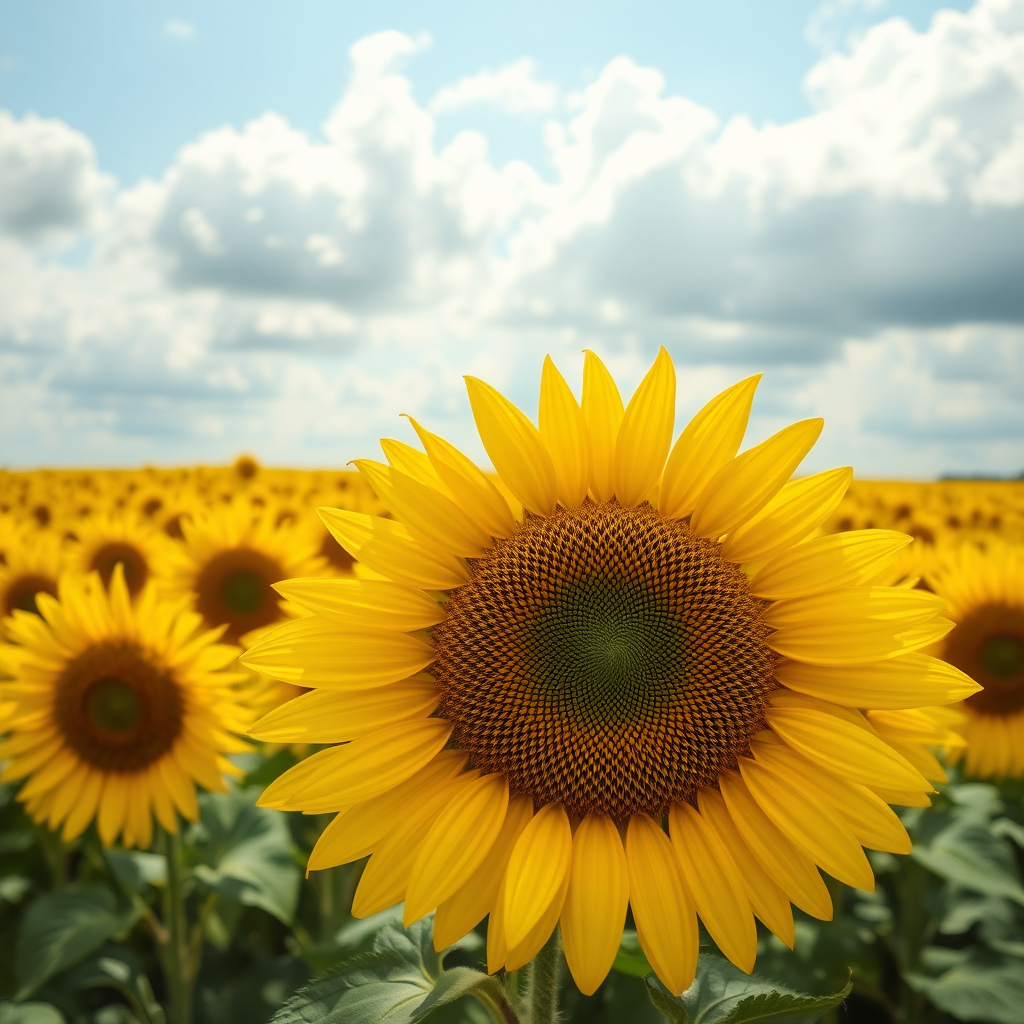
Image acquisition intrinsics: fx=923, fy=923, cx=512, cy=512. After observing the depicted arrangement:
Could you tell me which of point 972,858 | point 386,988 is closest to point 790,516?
point 386,988

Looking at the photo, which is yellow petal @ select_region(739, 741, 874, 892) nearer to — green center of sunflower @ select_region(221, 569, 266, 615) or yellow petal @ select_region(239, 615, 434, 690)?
yellow petal @ select_region(239, 615, 434, 690)

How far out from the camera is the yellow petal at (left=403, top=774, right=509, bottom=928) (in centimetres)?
197

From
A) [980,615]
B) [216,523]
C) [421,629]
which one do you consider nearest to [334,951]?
[421,629]

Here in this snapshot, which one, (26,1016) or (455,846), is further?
(26,1016)

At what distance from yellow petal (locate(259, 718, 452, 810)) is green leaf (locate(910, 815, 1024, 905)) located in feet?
12.6

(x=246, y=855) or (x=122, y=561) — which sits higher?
(x=122, y=561)

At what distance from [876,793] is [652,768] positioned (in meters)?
0.54

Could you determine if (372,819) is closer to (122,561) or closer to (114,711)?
(114,711)

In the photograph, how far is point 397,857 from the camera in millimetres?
2057

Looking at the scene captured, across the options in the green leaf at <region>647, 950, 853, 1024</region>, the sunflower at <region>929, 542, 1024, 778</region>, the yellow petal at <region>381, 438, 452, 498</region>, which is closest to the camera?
the green leaf at <region>647, 950, 853, 1024</region>

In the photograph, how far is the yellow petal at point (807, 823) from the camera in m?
1.98

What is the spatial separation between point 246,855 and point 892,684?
3849 millimetres

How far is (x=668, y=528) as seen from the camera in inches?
90.0

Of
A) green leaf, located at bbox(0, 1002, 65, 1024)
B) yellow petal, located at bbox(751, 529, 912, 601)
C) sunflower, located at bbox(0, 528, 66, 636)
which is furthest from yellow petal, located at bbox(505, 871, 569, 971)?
sunflower, located at bbox(0, 528, 66, 636)
